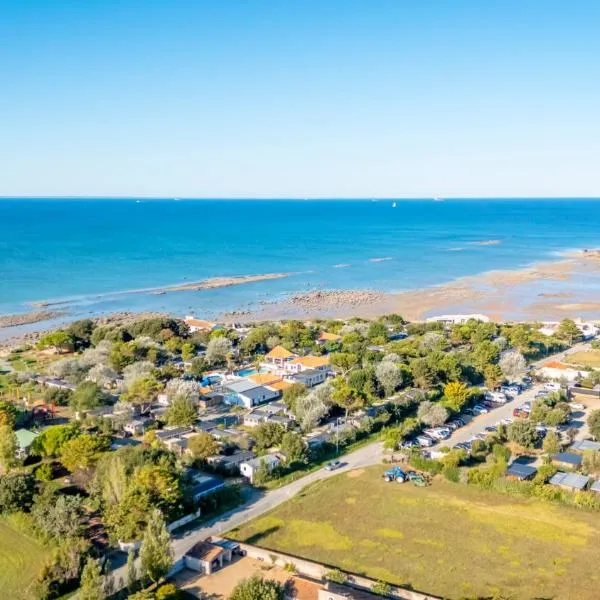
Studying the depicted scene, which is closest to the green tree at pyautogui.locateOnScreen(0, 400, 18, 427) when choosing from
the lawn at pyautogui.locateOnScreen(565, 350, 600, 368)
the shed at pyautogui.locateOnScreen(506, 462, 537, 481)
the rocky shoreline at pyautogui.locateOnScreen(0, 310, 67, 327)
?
the shed at pyautogui.locateOnScreen(506, 462, 537, 481)

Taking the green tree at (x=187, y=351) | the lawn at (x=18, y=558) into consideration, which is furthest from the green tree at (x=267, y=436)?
the green tree at (x=187, y=351)

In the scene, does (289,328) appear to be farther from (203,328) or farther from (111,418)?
(111,418)

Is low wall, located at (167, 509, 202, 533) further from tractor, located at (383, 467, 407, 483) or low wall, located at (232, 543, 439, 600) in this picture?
tractor, located at (383, 467, 407, 483)

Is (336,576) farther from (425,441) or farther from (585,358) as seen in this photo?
(585,358)

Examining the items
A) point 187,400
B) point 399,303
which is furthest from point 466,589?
point 399,303

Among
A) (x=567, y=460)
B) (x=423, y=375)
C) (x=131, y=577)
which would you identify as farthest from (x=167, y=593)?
Answer: (x=423, y=375)

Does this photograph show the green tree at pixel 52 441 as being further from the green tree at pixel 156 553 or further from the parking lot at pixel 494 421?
the parking lot at pixel 494 421
